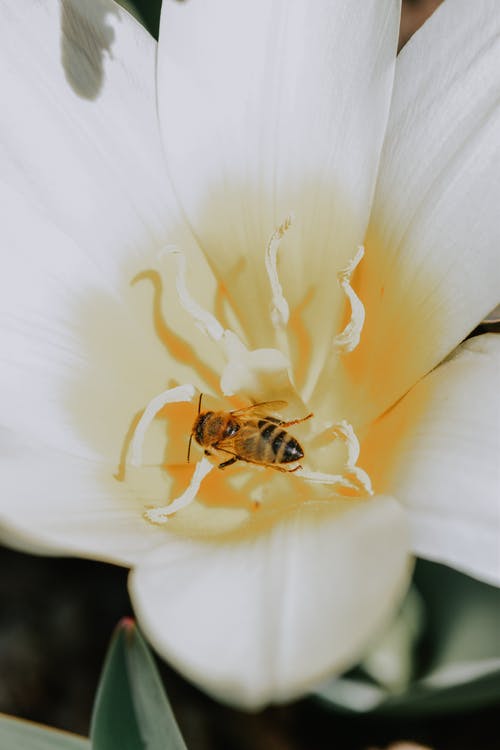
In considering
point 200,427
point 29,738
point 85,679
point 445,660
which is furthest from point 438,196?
point 85,679

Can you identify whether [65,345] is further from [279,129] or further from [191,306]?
[279,129]

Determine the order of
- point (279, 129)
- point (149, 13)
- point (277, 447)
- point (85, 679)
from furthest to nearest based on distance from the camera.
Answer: point (85, 679) < point (149, 13) < point (279, 129) < point (277, 447)

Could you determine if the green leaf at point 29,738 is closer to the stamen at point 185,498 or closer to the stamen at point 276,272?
the stamen at point 185,498

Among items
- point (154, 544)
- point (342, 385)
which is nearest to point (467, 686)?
point (154, 544)

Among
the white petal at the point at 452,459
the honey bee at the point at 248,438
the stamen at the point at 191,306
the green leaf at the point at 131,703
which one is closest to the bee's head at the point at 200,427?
the honey bee at the point at 248,438

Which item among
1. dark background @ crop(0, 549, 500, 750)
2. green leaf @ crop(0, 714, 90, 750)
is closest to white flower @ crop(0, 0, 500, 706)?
green leaf @ crop(0, 714, 90, 750)

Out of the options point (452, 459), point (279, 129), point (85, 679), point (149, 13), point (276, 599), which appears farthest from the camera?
point (85, 679)

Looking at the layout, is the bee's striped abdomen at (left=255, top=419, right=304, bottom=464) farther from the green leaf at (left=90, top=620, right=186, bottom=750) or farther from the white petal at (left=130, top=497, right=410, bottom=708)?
the green leaf at (left=90, top=620, right=186, bottom=750)
